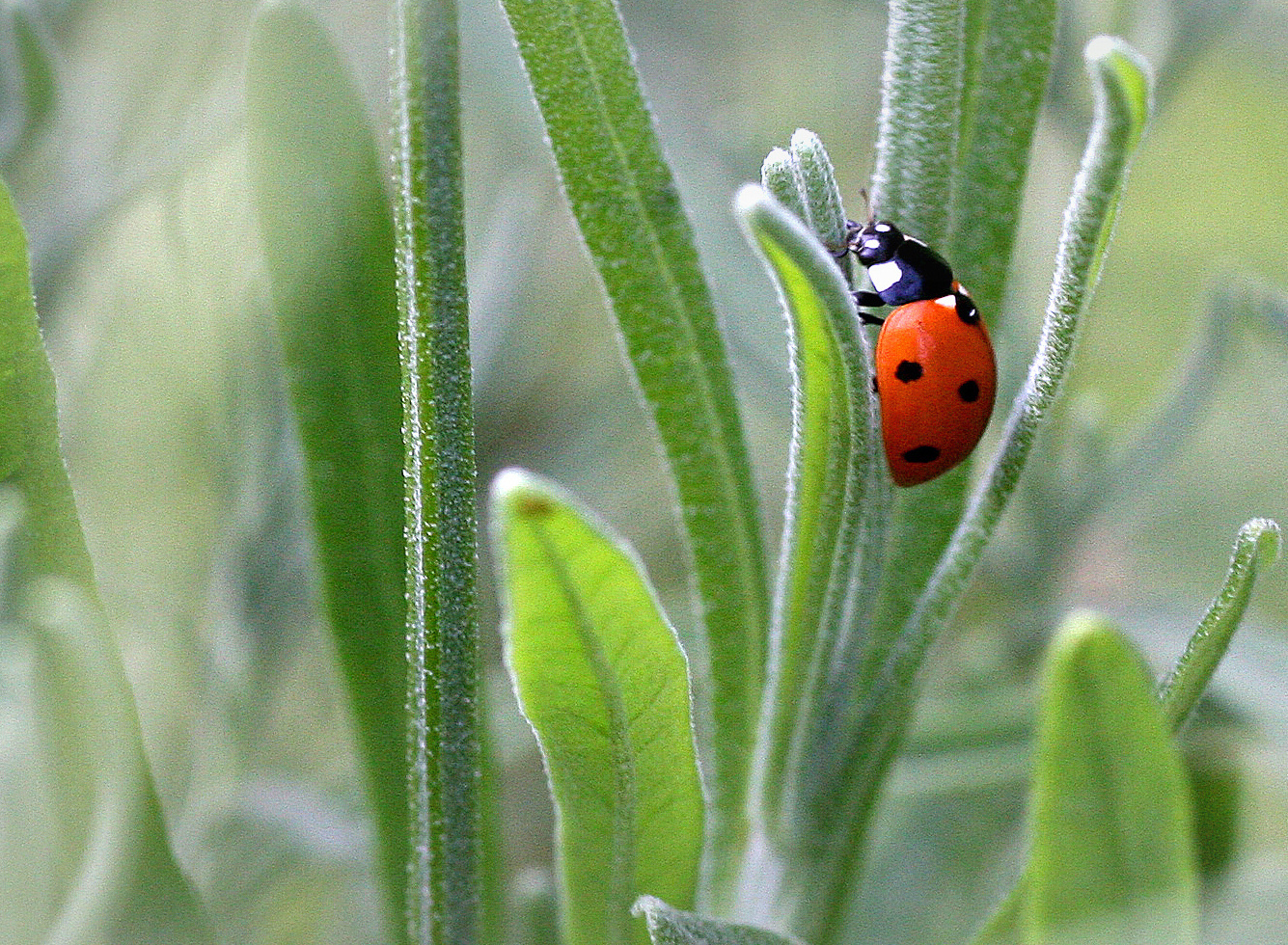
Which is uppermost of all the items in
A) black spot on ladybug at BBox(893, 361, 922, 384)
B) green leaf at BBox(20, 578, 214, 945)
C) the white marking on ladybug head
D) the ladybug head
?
the ladybug head

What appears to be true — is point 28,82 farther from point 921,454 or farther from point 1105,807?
point 1105,807

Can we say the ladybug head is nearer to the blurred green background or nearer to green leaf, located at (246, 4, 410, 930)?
the blurred green background

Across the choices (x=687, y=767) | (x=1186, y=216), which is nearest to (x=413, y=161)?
(x=687, y=767)

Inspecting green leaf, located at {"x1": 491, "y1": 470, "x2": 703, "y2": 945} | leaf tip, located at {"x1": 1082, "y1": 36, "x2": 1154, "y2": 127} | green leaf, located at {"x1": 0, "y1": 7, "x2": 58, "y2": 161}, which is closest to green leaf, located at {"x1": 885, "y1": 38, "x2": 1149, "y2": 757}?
leaf tip, located at {"x1": 1082, "y1": 36, "x2": 1154, "y2": 127}

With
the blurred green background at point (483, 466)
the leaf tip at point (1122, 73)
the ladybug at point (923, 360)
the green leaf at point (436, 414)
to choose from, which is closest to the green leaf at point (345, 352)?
the blurred green background at point (483, 466)

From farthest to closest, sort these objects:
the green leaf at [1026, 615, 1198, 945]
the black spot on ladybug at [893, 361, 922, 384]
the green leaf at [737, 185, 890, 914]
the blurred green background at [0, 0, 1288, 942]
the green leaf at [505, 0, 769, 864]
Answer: the blurred green background at [0, 0, 1288, 942] < the black spot on ladybug at [893, 361, 922, 384] < the green leaf at [505, 0, 769, 864] < the green leaf at [737, 185, 890, 914] < the green leaf at [1026, 615, 1198, 945]

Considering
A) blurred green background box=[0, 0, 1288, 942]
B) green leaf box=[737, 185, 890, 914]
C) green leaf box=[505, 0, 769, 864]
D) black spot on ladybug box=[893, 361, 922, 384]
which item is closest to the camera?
green leaf box=[737, 185, 890, 914]

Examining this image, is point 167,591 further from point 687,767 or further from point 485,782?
point 687,767

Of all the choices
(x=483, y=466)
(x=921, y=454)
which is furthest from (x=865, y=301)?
(x=483, y=466)
